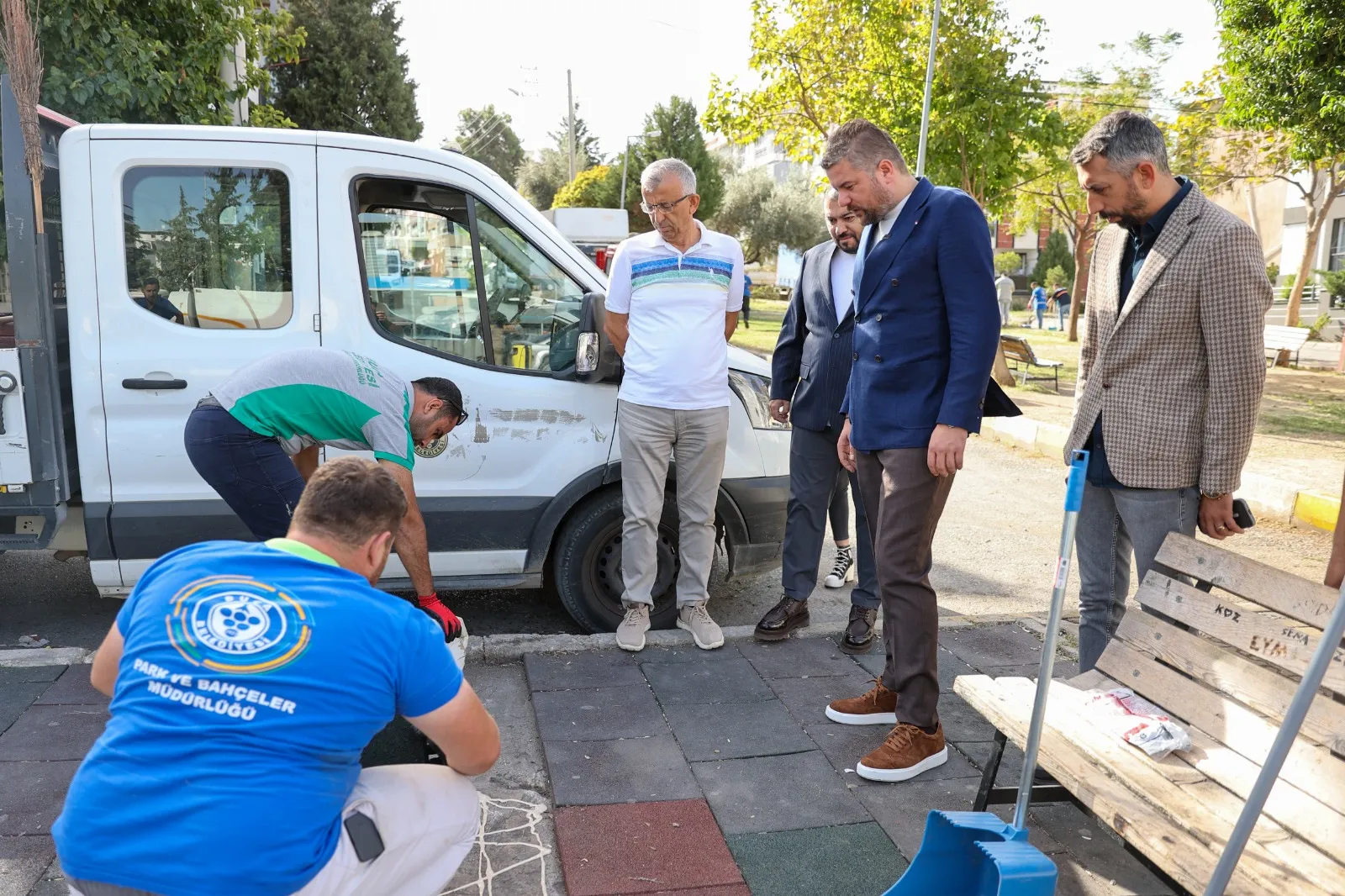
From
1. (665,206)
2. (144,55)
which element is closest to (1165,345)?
(665,206)

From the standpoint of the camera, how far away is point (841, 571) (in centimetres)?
612

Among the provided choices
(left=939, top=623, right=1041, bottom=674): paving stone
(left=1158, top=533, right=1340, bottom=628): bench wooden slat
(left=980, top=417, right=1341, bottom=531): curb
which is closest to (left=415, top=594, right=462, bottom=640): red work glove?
(left=1158, top=533, right=1340, bottom=628): bench wooden slat


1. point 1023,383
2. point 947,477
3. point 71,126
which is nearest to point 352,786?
point 947,477

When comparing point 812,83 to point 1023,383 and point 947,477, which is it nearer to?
point 1023,383

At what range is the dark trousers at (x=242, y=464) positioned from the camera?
3.78m

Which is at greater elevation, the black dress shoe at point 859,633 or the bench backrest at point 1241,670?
the bench backrest at point 1241,670

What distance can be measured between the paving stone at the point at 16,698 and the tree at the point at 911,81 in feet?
50.1

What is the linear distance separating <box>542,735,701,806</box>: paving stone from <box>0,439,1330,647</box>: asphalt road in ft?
4.88

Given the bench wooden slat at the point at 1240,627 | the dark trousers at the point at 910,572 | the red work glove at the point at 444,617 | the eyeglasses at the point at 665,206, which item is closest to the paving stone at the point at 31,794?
the red work glove at the point at 444,617

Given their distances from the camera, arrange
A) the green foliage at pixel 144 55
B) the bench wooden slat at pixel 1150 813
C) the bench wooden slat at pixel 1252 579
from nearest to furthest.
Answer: the bench wooden slat at pixel 1150 813 < the bench wooden slat at pixel 1252 579 < the green foliage at pixel 144 55

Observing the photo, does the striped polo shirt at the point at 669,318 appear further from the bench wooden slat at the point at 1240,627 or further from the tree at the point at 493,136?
the tree at the point at 493,136

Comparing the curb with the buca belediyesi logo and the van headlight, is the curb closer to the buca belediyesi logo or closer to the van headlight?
the van headlight

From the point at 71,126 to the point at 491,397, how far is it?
2117 mm

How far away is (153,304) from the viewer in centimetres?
430
